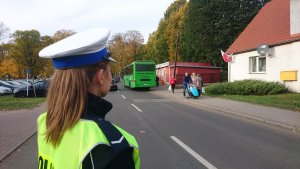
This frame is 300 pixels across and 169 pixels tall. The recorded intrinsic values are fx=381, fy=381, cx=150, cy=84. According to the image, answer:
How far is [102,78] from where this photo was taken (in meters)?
1.92

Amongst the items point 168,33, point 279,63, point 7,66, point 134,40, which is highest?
point 134,40

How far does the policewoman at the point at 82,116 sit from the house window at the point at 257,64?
27.8 metres

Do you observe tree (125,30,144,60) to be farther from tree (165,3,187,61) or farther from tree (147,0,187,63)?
tree (165,3,187,61)

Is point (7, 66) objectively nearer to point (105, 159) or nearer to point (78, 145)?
point (78, 145)

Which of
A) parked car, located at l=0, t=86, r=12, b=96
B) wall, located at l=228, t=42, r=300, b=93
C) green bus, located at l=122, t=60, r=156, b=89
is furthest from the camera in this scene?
green bus, located at l=122, t=60, r=156, b=89

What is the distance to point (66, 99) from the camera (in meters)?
1.80

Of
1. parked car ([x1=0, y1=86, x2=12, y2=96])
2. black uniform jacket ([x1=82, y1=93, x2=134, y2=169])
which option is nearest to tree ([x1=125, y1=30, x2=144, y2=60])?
parked car ([x1=0, y1=86, x2=12, y2=96])

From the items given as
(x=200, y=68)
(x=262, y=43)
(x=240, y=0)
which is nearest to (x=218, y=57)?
(x=200, y=68)

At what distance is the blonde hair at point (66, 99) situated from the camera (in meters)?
1.75

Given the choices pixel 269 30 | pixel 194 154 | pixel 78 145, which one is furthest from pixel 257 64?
pixel 78 145

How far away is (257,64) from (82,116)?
1138 inches

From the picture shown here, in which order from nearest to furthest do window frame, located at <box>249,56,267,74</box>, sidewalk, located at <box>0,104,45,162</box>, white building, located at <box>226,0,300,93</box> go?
sidewalk, located at <box>0,104,45,162</box>
white building, located at <box>226,0,300,93</box>
window frame, located at <box>249,56,267,74</box>

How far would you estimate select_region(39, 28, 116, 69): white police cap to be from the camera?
178 cm

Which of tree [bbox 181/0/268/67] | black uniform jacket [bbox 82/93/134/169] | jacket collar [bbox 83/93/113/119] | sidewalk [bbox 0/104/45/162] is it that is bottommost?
sidewalk [bbox 0/104/45/162]
